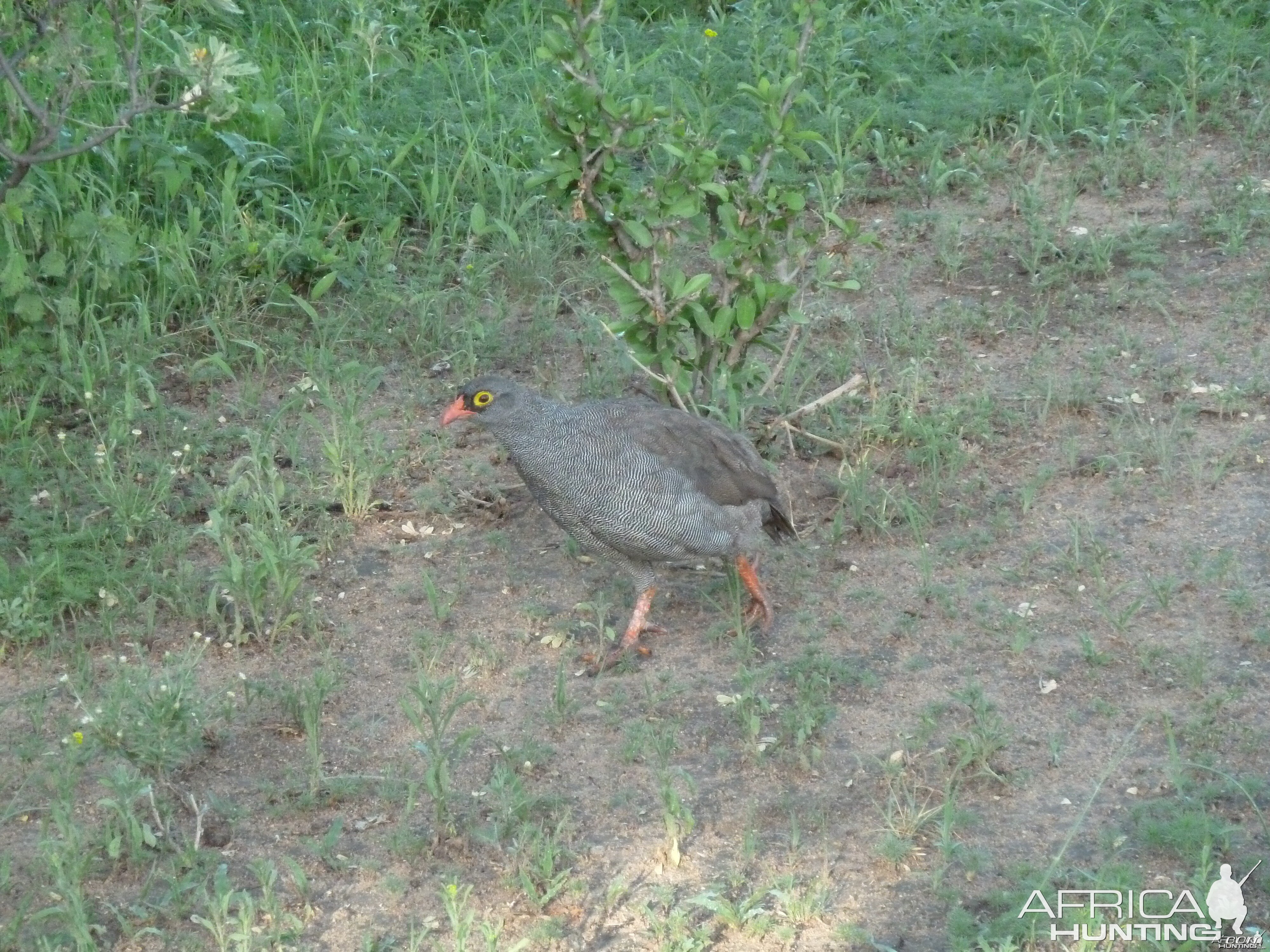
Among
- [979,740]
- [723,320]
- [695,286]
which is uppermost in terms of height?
[695,286]

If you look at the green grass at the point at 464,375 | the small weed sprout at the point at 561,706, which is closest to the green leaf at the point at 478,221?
the green grass at the point at 464,375

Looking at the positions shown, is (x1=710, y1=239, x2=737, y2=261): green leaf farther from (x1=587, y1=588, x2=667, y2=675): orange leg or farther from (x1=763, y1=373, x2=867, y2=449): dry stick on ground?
(x1=587, y1=588, x2=667, y2=675): orange leg

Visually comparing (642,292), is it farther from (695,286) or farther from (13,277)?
(13,277)

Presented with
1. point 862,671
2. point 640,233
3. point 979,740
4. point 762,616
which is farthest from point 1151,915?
point 640,233

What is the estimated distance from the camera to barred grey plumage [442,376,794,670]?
5754 mm

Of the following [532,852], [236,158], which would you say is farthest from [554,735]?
[236,158]

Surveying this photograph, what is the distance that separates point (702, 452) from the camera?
596 centimetres

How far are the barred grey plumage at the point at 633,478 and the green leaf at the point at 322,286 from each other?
6.08 feet

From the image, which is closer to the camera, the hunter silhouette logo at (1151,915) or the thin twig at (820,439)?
the hunter silhouette logo at (1151,915)

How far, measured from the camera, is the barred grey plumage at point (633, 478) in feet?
18.9

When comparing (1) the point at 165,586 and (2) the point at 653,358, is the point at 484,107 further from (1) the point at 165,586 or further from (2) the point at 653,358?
(1) the point at 165,586

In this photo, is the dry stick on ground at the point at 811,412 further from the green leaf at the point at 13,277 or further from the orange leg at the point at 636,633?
the green leaf at the point at 13,277

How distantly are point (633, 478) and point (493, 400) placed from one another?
0.59 m

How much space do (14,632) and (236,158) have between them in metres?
3.19
